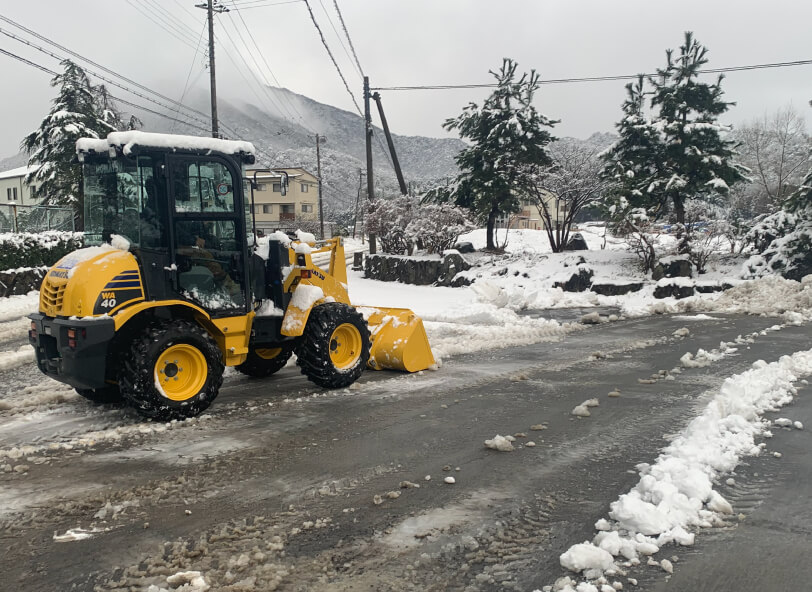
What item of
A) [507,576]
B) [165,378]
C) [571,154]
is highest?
[571,154]

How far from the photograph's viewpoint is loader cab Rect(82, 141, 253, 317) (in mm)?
5973

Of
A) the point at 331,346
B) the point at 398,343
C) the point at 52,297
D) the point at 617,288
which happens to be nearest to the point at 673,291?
the point at 617,288

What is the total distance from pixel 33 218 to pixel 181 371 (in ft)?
60.4

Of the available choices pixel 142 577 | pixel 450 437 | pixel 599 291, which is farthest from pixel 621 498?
pixel 599 291

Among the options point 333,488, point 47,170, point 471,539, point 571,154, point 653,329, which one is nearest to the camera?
Result: point 471,539

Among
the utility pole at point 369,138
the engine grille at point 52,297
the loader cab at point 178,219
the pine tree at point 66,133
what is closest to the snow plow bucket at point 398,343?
the loader cab at point 178,219

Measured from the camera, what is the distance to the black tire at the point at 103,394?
6.56 m

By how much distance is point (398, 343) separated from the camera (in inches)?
314

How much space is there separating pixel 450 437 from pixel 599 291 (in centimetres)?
1402

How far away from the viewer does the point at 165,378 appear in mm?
5887

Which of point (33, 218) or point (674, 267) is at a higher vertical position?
point (33, 218)

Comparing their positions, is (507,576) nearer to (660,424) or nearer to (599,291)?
(660,424)

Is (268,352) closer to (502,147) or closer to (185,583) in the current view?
(185,583)

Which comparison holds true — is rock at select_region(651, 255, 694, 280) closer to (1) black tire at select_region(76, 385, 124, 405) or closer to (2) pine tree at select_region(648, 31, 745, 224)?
(2) pine tree at select_region(648, 31, 745, 224)
